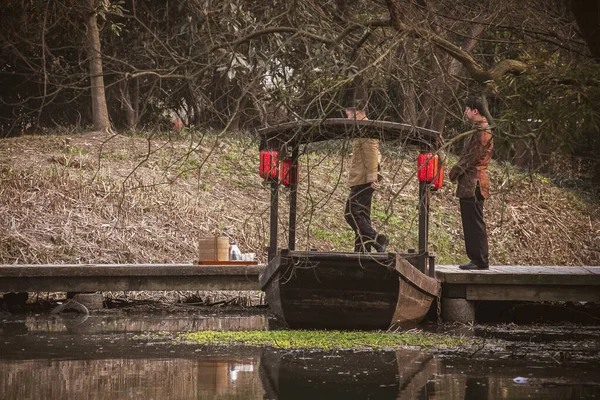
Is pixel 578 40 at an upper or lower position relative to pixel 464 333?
upper

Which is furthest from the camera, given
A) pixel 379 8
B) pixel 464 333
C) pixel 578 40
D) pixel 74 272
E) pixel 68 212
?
pixel 379 8

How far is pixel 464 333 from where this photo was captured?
47.4 feet

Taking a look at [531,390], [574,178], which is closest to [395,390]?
[531,390]

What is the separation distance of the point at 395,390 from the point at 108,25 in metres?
18.1

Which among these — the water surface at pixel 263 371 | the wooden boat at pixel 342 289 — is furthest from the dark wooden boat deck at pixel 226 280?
the water surface at pixel 263 371

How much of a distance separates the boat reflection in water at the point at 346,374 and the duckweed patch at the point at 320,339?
22.2 inches

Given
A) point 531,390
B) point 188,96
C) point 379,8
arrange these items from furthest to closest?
point 188,96 < point 379,8 < point 531,390

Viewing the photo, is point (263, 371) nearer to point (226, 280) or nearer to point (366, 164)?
point (366, 164)

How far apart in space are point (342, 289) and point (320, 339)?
1.01 meters

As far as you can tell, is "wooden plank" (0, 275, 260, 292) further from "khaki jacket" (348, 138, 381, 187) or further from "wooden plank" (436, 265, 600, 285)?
"wooden plank" (436, 265, 600, 285)

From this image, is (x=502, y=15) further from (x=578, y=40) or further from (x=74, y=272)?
(x=74, y=272)

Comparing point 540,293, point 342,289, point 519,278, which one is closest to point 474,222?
point 519,278

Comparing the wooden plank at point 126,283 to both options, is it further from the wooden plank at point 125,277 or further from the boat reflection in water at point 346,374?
the boat reflection in water at point 346,374

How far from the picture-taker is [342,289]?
45.4 ft
